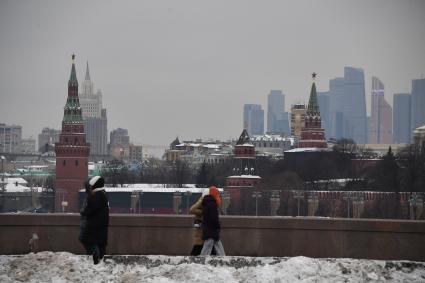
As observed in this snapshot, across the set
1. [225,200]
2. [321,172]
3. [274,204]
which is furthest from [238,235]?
[321,172]

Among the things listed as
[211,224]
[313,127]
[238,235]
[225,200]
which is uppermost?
[313,127]

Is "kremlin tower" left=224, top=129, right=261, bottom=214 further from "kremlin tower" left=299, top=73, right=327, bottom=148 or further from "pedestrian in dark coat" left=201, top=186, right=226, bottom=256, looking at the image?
"pedestrian in dark coat" left=201, top=186, right=226, bottom=256

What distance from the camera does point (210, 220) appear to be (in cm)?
1952

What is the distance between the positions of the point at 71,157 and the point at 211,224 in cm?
10252

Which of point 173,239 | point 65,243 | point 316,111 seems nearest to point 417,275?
point 173,239

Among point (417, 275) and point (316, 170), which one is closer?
A: point (417, 275)

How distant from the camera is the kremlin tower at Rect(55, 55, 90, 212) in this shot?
118000mm

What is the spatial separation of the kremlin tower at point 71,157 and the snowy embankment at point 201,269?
3745 inches

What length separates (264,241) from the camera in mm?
20859

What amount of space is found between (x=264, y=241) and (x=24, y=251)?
352 cm

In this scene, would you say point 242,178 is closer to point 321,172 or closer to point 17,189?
point 321,172

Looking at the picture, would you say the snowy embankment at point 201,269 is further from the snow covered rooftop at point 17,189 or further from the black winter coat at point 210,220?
the snow covered rooftop at point 17,189

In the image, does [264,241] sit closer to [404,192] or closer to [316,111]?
[404,192]

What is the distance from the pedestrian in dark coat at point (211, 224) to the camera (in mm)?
19469
